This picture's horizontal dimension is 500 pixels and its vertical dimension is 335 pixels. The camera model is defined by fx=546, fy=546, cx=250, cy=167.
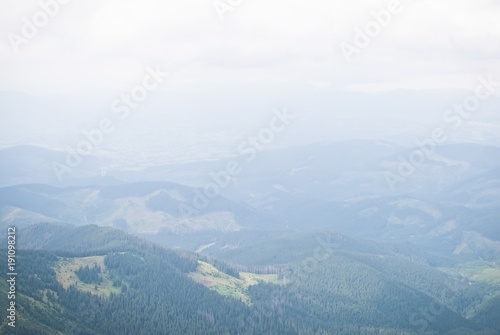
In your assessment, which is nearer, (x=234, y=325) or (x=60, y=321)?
(x=60, y=321)

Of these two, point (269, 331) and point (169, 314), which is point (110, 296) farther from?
point (269, 331)

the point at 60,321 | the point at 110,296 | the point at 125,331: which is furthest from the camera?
the point at 110,296

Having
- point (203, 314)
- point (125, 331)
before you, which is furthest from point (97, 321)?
point (203, 314)

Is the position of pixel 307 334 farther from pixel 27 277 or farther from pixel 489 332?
pixel 27 277

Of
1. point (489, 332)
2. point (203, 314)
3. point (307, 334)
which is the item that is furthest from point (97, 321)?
point (489, 332)

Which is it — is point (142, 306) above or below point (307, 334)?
above

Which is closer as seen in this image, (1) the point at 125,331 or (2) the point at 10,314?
(2) the point at 10,314

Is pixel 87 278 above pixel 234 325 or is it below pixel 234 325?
above

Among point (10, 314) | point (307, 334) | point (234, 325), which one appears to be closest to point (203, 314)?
point (234, 325)

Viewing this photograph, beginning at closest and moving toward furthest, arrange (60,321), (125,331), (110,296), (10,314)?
(10,314)
(60,321)
(125,331)
(110,296)

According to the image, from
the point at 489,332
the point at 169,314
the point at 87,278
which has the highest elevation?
the point at 87,278
